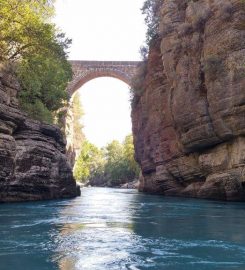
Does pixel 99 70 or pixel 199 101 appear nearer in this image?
pixel 199 101

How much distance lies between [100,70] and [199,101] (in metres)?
45.0

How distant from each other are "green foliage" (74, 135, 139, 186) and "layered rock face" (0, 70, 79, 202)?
49.0 m

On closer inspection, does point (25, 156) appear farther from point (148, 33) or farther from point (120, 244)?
point (148, 33)

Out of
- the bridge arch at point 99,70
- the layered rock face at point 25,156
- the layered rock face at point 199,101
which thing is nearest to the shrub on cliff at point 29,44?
the layered rock face at point 25,156

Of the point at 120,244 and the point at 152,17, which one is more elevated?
the point at 152,17

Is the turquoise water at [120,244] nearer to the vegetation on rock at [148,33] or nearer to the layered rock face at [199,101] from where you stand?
the layered rock face at [199,101]

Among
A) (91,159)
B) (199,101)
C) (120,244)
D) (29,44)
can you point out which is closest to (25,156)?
(29,44)

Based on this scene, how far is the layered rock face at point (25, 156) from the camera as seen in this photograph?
17.7 m

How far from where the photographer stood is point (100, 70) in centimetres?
6681

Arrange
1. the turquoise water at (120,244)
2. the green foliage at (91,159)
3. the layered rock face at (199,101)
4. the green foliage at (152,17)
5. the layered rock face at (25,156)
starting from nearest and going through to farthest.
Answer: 1. the turquoise water at (120,244)
2. the layered rock face at (25,156)
3. the layered rock face at (199,101)
4. the green foliage at (152,17)
5. the green foliage at (91,159)

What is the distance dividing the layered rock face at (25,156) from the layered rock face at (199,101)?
27.5 feet

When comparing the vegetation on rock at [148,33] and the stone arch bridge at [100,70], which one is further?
the stone arch bridge at [100,70]

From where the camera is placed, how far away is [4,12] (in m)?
20.9

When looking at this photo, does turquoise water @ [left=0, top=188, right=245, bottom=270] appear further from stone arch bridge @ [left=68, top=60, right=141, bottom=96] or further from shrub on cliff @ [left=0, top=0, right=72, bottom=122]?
stone arch bridge @ [left=68, top=60, right=141, bottom=96]
